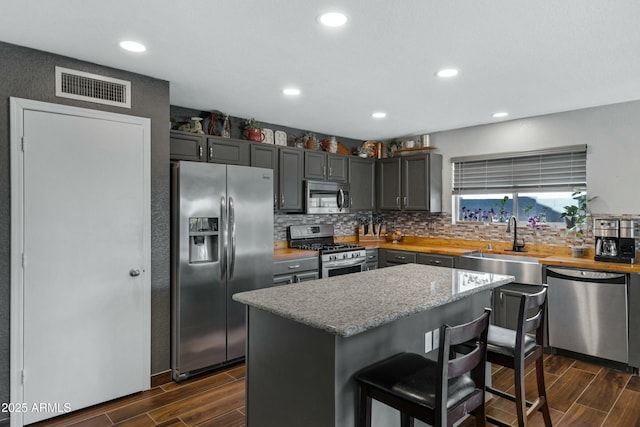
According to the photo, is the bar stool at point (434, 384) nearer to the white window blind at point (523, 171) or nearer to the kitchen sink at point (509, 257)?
the kitchen sink at point (509, 257)

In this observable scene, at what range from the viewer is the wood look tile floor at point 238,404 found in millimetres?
2619

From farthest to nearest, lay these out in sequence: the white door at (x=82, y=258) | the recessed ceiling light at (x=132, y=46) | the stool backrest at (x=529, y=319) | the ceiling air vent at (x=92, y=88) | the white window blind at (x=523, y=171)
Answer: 1. the white window blind at (x=523, y=171)
2. the ceiling air vent at (x=92, y=88)
3. the white door at (x=82, y=258)
4. the recessed ceiling light at (x=132, y=46)
5. the stool backrest at (x=529, y=319)

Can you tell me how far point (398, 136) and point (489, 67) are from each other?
9.21ft

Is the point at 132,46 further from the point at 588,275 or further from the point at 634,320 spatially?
the point at 634,320

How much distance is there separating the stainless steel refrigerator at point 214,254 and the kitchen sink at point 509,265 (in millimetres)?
2228

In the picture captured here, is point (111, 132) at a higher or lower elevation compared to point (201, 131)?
lower

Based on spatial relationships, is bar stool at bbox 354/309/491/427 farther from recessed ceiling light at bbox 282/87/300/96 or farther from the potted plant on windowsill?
the potted plant on windowsill

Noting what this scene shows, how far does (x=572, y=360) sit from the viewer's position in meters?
3.71

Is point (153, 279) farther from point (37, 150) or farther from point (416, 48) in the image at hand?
point (416, 48)

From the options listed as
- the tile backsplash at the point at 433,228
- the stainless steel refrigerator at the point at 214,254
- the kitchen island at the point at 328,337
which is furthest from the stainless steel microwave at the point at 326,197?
the kitchen island at the point at 328,337

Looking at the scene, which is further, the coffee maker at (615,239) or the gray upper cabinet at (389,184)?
the gray upper cabinet at (389,184)

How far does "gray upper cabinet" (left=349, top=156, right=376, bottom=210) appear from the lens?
5.46 metres

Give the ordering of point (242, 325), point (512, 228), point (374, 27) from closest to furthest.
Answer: point (374, 27)
point (242, 325)
point (512, 228)

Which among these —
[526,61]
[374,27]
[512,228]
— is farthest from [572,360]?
[374,27]
